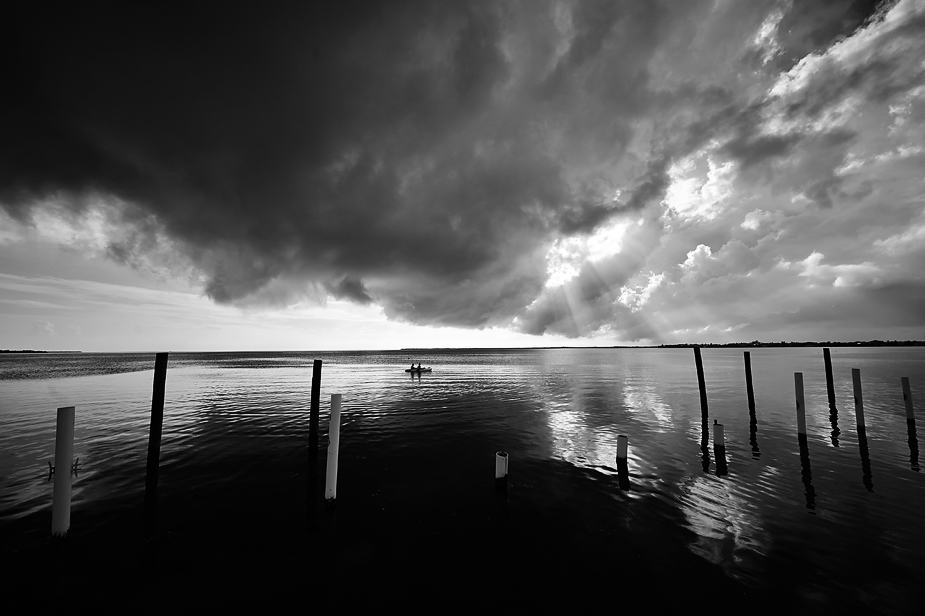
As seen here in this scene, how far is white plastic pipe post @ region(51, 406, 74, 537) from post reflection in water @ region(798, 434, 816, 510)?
20.0m

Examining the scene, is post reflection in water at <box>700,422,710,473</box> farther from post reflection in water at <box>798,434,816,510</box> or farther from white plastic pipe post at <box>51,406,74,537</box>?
white plastic pipe post at <box>51,406,74,537</box>

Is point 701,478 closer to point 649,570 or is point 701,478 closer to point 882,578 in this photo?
point 882,578

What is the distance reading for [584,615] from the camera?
6402 mm

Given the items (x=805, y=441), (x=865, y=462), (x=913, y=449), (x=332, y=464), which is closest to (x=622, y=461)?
(x=332, y=464)

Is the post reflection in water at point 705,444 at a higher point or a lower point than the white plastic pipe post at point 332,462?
lower

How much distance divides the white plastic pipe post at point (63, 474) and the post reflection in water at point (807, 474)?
65.7 feet

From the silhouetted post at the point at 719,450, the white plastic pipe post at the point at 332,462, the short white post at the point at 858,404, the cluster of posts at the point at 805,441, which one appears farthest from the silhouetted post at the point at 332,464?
the short white post at the point at 858,404

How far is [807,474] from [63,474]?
2326cm

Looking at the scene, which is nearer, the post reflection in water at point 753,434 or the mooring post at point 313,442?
the mooring post at point 313,442

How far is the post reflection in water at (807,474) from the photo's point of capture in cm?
1085

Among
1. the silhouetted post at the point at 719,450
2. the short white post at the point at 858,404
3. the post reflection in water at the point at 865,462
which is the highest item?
the short white post at the point at 858,404

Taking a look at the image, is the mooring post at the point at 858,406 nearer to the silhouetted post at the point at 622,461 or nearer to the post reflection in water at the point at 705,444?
the post reflection in water at the point at 705,444

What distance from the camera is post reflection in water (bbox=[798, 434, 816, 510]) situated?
35.6ft

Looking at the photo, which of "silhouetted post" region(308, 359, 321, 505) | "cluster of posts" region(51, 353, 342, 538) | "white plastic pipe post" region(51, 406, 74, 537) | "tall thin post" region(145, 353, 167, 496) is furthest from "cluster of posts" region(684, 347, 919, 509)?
"white plastic pipe post" region(51, 406, 74, 537)
